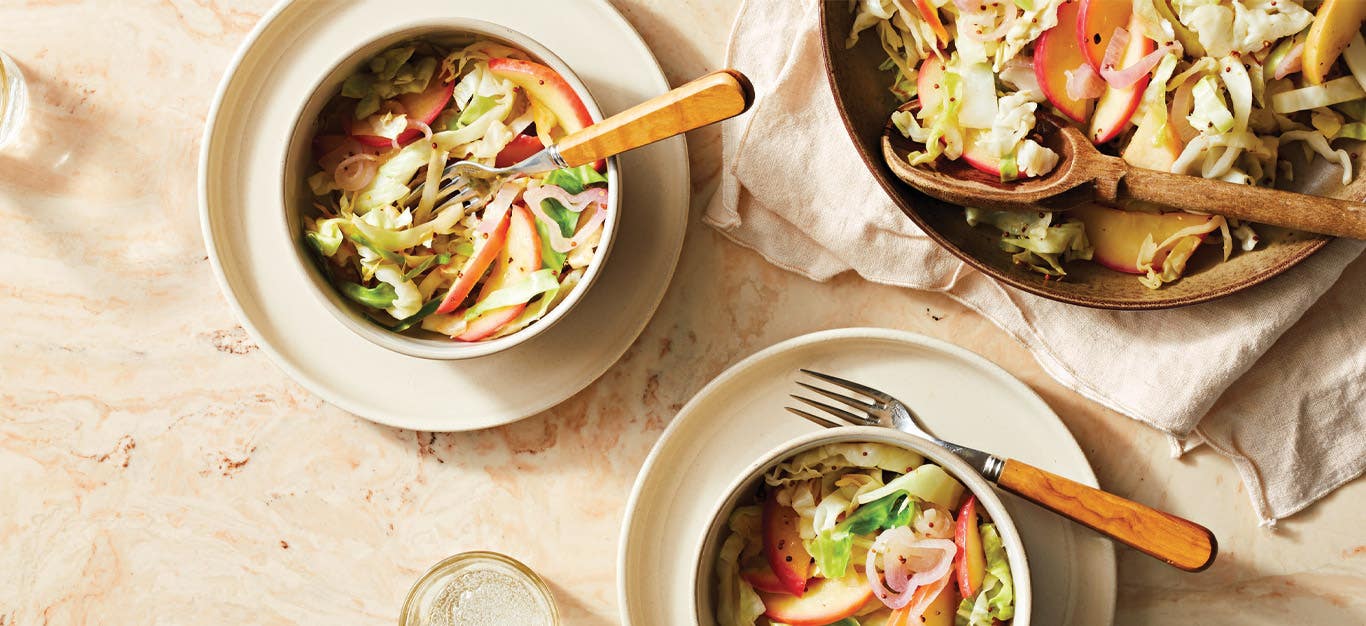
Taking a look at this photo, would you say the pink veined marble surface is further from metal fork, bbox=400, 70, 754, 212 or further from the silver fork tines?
metal fork, bbox=400, 70, 754, 212

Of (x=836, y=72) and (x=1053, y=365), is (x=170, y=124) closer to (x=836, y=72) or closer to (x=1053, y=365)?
(x=836, y=72)

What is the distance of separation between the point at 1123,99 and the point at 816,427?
0.61m

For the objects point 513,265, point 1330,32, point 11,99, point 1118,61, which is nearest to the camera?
point 1330,32

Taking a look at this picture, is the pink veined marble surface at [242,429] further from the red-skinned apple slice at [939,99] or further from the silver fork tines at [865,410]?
the red-skinned apple slice at [939,99]

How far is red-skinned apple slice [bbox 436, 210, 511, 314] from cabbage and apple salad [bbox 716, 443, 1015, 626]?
1.63ft

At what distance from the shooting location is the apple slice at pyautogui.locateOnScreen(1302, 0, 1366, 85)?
130 cm

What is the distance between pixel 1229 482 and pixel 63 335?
6.12ft

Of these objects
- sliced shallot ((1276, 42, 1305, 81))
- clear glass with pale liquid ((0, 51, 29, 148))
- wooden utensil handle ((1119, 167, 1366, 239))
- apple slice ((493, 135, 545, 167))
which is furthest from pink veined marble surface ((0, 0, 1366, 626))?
sliced shallot ((1276, 42, 1305, 81))

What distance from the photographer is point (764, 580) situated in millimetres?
1504

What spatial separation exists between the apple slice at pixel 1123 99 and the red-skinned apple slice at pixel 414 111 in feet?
2.97

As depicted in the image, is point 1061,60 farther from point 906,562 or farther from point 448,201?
point 448,201

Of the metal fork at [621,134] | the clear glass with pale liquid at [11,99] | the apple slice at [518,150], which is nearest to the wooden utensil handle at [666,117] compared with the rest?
the metal fork at [621,134]

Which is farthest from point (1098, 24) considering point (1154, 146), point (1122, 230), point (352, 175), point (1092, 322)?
point (352, 175)

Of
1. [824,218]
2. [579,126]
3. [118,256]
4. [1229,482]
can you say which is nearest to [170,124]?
[118,256]
